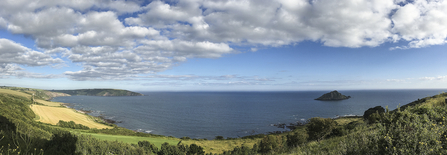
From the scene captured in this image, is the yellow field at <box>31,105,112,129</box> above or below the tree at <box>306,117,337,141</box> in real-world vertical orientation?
below

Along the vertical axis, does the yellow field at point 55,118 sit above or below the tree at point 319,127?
below

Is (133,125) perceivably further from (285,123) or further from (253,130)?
(285,123)

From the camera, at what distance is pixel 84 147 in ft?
36.1

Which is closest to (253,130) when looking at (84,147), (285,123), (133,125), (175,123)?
(285,123)

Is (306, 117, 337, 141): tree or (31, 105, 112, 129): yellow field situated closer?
(306, 117, 337, 141): tree

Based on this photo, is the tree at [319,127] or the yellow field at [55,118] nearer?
the tree at [319,127]

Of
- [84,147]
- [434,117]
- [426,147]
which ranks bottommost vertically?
[84,147]

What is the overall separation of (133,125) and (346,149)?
79.1 meters

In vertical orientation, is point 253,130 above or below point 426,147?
below

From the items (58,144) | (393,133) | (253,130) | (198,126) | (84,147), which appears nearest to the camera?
(393,133)

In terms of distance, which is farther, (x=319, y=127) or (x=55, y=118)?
(x=55, y=118)

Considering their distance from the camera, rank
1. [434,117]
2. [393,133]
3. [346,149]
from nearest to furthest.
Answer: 1. [393,133]
2. [346,149]
3. [434,117]

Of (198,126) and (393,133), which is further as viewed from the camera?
(198,126)

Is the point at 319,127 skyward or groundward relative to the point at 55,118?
skyward
